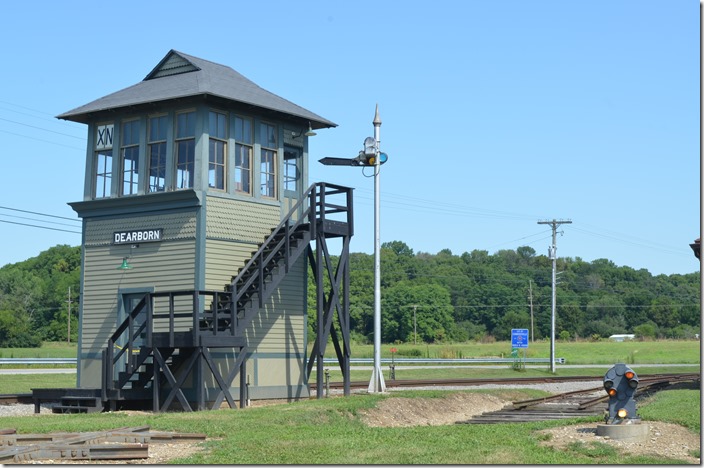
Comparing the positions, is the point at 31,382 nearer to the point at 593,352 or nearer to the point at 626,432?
the point at 626,432

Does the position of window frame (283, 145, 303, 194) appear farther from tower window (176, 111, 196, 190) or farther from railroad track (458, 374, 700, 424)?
railroad track (458, 374, 700, 424)

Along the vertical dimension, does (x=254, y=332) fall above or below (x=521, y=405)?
above

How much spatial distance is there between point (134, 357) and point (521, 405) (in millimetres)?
10042

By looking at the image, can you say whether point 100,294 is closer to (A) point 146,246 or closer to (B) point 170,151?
(A) point 146,246

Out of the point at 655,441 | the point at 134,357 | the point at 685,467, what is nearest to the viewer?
the point at 685,467

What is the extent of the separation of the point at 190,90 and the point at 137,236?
4409mm

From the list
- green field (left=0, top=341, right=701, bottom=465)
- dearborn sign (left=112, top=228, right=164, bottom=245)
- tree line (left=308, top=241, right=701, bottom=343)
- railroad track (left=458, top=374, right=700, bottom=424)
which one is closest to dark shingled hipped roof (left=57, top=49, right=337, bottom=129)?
dearborn sign (left=112, top=228, right=164, bottom=245)

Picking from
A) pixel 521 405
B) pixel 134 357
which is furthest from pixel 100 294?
pixel 521 405

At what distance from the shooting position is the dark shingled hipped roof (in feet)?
88.8

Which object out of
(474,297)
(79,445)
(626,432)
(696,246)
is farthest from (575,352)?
(79,445)

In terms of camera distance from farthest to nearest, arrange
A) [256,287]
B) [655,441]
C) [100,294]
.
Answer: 1. [100,294]
2. [256,287]
3. [655,441]

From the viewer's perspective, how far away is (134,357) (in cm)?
2484

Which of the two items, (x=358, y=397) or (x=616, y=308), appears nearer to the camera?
(x=358, y=397)

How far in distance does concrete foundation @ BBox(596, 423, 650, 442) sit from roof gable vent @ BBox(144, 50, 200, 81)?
17.7 meters
